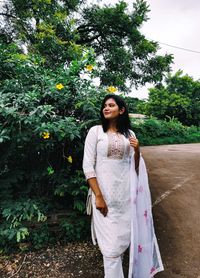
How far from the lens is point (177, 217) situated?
142 inches

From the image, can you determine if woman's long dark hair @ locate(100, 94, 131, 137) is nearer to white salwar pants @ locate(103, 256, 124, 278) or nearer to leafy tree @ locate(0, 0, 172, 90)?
white salwar pants @ locate(103, 256, 124, 278)

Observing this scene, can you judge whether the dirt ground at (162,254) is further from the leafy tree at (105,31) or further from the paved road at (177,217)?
the leafy tree at (105,31)

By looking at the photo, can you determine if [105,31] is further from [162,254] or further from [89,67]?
[162,254]

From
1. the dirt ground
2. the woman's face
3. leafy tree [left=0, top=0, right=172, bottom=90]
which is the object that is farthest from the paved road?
leafy tree [left=0, top=0, right=172, bottom=90]

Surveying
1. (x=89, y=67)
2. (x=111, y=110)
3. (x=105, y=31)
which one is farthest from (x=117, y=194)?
(x=105, y=31)

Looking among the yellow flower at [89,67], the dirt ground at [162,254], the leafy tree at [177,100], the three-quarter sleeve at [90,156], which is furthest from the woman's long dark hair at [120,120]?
the leafy tree at [177,100]

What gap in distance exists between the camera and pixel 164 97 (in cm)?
1820

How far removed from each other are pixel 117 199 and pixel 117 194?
0.04 m

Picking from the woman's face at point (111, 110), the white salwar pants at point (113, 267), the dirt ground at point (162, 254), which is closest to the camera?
the white salwar pants at point (113, 267)

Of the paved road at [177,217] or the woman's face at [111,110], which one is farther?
the paved road at [177,217]

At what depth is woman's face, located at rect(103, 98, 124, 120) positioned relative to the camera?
2.34 m

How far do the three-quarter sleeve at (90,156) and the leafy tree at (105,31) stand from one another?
25.6ft

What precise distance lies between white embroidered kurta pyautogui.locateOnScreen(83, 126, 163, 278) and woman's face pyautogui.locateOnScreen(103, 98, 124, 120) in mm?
140

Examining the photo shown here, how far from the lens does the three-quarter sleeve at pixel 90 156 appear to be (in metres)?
2.21
